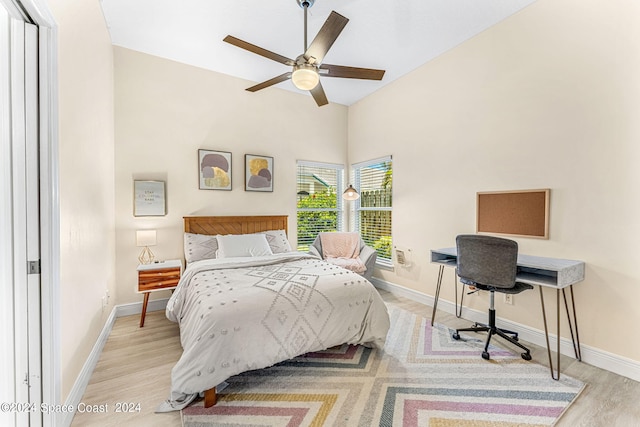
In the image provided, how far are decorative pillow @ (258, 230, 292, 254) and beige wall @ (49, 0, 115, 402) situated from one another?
1813mm

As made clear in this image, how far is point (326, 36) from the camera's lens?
2041mm

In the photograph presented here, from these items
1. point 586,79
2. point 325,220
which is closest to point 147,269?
point 325,220

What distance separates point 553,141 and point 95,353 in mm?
4350

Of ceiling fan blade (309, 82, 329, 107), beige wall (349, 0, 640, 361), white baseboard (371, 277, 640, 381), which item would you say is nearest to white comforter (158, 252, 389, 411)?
white baseboard (371, 277, 640, 381)

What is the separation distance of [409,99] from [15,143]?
3.92 meters

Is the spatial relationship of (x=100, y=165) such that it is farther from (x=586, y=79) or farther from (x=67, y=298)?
(x=586, y=79)

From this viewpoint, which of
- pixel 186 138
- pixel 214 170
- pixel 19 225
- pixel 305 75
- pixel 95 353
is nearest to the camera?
pixel 19 225

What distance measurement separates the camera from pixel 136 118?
3.30m

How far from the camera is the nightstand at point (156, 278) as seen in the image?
290 centimetres

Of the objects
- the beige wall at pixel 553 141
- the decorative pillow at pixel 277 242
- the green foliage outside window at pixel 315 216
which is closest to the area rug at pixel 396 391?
the beige wall at pixel 553 141

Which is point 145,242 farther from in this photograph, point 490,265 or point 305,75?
point 490,265

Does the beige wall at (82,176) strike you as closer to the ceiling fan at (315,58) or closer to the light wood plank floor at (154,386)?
the light wood plank floor at (154,386)

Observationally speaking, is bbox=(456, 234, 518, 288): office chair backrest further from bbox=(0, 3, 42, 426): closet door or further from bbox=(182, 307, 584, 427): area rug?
bbox=(0, 3, 42, 426): closet door

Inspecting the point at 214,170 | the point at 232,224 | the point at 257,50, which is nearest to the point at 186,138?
the point at 214,170
